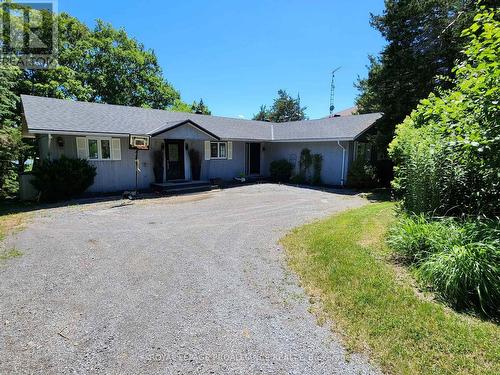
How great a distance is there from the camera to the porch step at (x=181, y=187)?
44.9ft

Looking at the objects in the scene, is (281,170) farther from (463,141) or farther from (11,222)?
(463,141)

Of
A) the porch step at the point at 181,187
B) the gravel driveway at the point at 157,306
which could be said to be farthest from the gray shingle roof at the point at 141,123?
the gravel driveway at the point at 157,306

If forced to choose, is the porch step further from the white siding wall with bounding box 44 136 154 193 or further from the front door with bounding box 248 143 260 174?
the front door with bounding box 248 143 260 174

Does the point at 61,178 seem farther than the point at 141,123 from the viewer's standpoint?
No

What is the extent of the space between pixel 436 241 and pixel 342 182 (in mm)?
11839

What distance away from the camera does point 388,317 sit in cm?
342

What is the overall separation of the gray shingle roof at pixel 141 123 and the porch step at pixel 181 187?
2657 mm

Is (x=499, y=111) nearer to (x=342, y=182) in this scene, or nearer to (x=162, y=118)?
(x=342, y=182)

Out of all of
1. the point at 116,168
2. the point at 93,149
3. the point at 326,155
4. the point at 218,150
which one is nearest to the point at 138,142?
the point at 116,168

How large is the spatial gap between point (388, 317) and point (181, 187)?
12.0m

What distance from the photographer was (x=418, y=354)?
2.83 meters

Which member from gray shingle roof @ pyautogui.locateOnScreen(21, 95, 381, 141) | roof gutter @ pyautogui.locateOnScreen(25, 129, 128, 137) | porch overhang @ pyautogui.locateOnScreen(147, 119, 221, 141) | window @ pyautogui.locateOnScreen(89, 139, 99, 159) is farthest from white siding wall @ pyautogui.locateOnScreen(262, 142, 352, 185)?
window @ pyautogui.locateOnScreen(89, 139, 99, 159)

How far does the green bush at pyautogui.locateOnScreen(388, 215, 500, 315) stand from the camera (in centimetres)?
360

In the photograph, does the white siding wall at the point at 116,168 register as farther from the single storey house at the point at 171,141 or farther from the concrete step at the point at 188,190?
the concrete step at the point at 188,190
